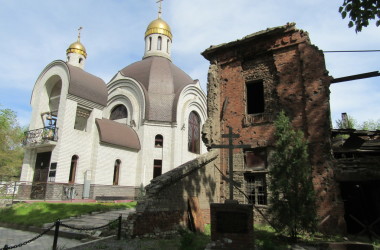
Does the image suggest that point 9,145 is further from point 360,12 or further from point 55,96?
point 360,12

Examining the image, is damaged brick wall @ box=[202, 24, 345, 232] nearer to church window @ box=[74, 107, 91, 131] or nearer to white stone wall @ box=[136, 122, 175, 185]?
church window @ box=[74, 107, 91, 131]

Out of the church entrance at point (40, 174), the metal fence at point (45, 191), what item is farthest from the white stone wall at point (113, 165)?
the church entrance at point (40, 174)

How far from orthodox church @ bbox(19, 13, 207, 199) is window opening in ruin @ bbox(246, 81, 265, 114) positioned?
11.9m

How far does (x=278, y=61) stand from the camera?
36.7 ft

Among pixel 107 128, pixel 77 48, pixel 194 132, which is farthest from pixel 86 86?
pixel 194 132

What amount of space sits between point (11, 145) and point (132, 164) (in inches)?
900

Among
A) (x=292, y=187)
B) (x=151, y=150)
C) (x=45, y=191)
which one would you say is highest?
(x=151, y=150)

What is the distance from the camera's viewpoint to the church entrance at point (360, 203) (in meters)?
9.05

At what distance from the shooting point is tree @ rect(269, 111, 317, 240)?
7.46m

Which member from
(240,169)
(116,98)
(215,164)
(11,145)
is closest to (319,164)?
(240,169)

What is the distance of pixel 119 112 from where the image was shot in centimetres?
2692

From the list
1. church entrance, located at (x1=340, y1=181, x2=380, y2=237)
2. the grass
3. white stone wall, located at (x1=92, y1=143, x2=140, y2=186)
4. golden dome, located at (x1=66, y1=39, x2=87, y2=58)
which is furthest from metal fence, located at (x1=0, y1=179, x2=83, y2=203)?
golden dome, located at (x1=66, y1=39, x2=87, y2=58)

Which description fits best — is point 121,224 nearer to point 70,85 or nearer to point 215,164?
point 215,164

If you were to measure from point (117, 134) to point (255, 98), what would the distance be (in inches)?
507
